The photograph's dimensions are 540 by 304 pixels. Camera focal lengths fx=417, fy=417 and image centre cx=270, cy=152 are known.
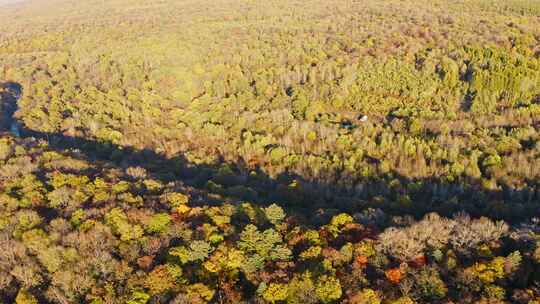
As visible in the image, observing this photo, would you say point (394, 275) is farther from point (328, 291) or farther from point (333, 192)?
point (333, 192)

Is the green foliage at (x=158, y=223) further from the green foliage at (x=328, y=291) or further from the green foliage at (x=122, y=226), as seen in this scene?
the green foliage at (x=328, y=291)

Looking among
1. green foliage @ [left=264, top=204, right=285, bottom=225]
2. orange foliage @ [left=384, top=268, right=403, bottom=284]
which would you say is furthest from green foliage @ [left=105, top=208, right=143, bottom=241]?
orange foliage @ [left=384, top=268, right=403, bottom=284]

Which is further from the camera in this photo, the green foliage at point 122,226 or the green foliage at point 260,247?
the green foliage at point 122,226

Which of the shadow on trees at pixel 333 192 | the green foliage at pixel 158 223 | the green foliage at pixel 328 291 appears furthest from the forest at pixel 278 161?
the shadow on trees at pixel 333 192

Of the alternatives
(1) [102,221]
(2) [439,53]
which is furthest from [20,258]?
(2) [439,53]

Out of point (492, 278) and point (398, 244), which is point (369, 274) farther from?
point (492, 278)

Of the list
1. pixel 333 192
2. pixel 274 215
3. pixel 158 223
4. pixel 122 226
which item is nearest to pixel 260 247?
pixel 274 215
